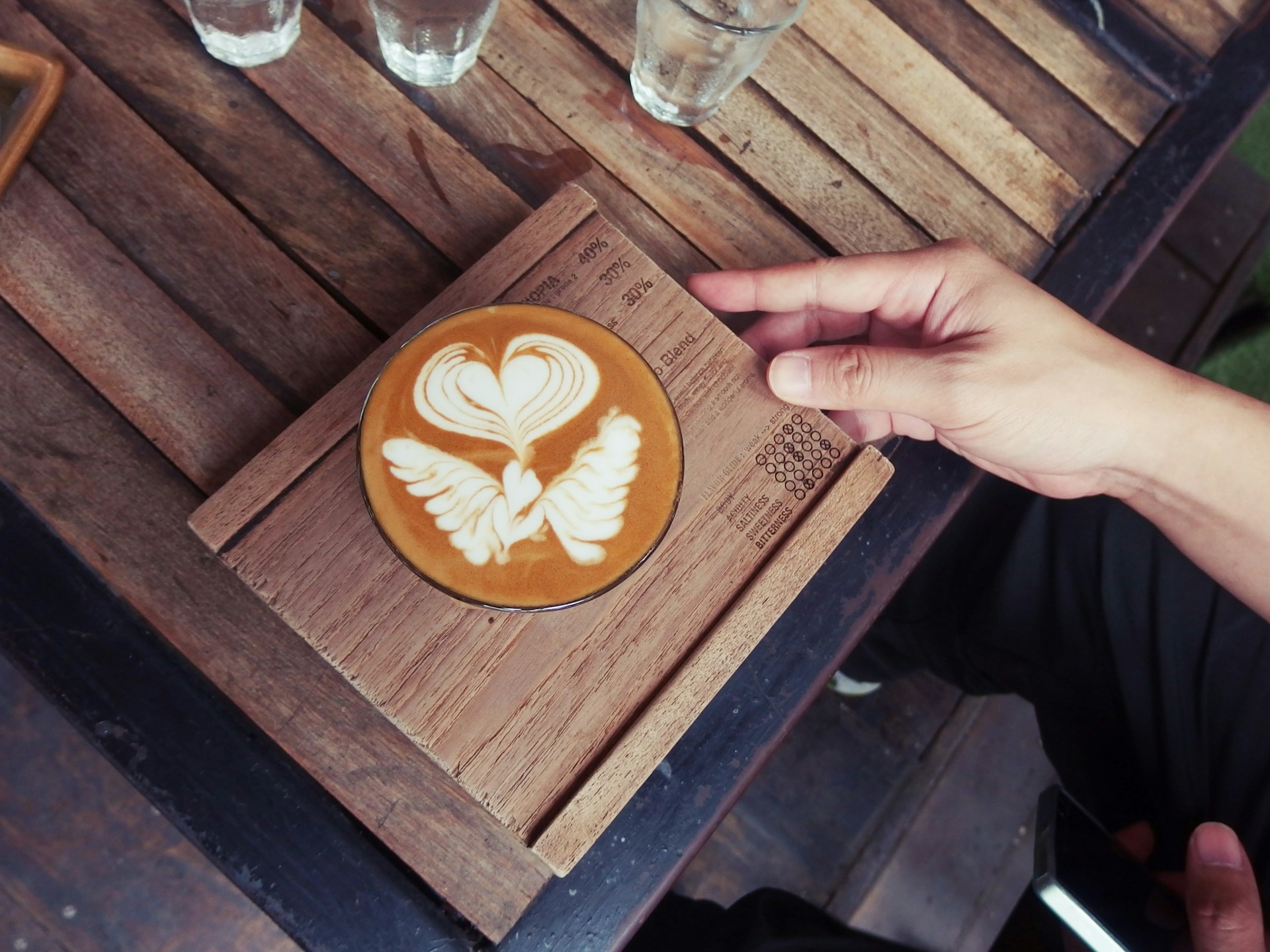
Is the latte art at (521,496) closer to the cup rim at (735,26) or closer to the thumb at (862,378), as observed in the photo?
the thumb at (862,378)

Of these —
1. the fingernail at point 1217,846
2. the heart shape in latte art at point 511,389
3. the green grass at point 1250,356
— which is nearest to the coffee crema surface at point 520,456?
the heart shape in latte art at point 511,389

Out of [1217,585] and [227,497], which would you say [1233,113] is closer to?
[1217,585]

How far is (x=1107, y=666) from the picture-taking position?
1.09 meters

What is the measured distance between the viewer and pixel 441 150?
3.02 feet

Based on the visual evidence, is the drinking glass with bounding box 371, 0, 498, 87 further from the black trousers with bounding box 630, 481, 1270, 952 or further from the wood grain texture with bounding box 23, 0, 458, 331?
the black trousers with bounding box 630, 481, 1270, 952

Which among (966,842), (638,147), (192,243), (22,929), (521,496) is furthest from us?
(966,842)

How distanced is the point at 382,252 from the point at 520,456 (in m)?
0.29

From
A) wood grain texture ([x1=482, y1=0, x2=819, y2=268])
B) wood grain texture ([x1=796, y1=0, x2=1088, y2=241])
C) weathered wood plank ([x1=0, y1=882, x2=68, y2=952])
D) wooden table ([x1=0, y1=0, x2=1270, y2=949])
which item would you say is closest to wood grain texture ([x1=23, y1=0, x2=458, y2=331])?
wooden table ([x1=0, y1=0, x2=1270, y2=949])

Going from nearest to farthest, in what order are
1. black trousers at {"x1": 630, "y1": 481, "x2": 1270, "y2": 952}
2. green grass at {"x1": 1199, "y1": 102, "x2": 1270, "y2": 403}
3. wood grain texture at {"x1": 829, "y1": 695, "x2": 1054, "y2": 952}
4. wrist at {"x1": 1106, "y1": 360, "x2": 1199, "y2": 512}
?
wrist at {"x1": 1106, "y1": 360, "x2": 1199, "y2": 512} → black trousers at {"x1": 630, "y1": 481, "x2": 1270, "y2": 952} → wood grain texture at {"x1": 829, "y1": 695, "x2": 1054, "y2": 952} → green grass at {"x1": 1199, "y1": 102, "x2": 1270, "y2": 403}

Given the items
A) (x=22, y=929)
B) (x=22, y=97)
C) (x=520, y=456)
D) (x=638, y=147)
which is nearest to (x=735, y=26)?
(x=638, y=147)

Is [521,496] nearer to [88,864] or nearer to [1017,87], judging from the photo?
[1017,87]

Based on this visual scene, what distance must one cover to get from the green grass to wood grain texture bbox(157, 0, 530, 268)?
173 centimetres

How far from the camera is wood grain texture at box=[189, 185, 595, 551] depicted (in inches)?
29.0

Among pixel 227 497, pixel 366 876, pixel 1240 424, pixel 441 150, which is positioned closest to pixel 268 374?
pixel 227 497
